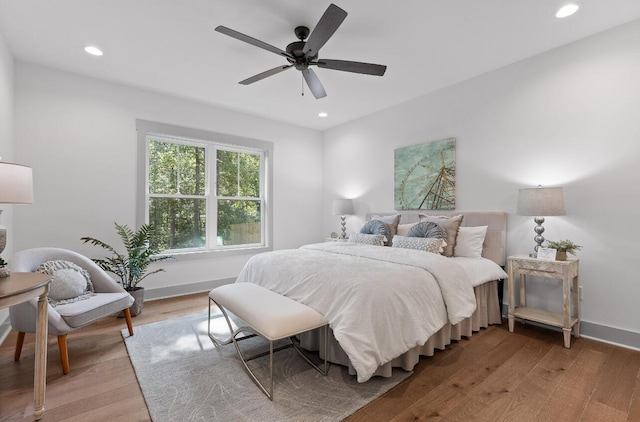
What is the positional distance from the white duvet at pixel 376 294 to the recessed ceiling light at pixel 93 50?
265 cm

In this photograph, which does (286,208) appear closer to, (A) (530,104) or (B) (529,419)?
(A) (530,104)

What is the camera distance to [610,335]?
2.59 metres

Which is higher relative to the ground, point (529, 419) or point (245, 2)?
point (245, 2)

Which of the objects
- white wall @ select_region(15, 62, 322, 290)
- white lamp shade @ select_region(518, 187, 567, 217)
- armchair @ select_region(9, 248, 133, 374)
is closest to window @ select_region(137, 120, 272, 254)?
white wall @ select_region(15, 62, 322, 290)

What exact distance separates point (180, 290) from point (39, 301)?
2.46 metres

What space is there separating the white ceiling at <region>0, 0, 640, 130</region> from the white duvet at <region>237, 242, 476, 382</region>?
78.9 inches

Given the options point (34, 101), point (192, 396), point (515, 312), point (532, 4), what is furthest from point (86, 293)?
point (532, 4)

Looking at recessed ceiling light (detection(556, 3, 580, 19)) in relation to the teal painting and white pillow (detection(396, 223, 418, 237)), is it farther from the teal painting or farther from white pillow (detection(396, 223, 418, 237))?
white pillow (detection(396, 223, 418, 237))

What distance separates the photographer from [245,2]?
7.39 feet

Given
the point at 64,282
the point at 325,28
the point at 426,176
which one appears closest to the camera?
the point at 325,28

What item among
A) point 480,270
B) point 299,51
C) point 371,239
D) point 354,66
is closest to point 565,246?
point 480,270

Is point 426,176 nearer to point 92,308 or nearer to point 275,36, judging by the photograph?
point 275,36

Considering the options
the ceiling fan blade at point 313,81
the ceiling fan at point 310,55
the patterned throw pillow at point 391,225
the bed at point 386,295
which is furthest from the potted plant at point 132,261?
the patterned throw pillow at point 391,225

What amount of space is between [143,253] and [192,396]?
2.04 meters
